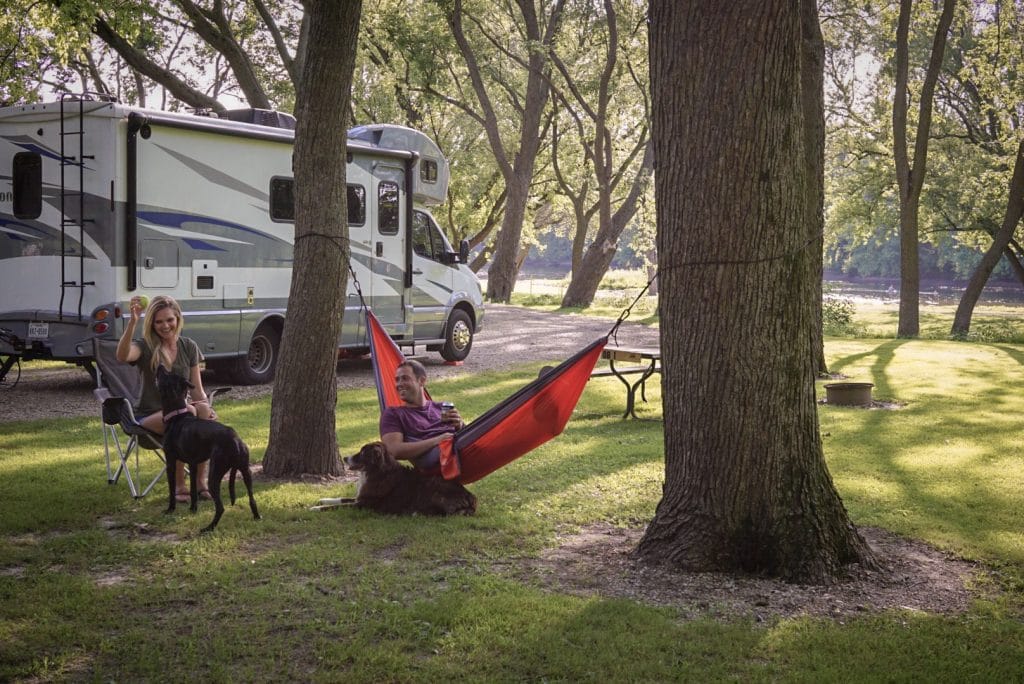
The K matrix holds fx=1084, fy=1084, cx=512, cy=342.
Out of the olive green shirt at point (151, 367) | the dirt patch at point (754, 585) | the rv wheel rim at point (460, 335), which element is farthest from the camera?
the rv wheel rim at point (460, 335)

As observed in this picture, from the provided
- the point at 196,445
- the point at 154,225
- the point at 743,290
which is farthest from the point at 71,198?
the point at 743,290

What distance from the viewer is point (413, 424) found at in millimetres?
6539

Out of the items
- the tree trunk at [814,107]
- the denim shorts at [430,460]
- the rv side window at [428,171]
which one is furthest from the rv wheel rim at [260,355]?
the denim shorts at [430,460]

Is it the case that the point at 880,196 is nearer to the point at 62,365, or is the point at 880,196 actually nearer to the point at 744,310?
the point at 62,365

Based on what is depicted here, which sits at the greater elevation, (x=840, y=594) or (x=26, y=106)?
(x=26, y=106)

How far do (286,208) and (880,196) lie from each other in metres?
25.7

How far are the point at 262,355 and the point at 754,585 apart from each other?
29.2ft

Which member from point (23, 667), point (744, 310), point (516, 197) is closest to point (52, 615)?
point (23, 667)

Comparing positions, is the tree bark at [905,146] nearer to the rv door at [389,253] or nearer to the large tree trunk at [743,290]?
the rv door at [389,253]

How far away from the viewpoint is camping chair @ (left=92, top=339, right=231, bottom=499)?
6.70 m

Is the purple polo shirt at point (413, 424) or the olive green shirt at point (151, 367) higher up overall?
the olive green shirt at point (151, 367)

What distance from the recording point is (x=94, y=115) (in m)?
10.6

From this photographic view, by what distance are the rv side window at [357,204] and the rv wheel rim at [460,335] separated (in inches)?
108

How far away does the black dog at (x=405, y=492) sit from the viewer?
6.41 metres
